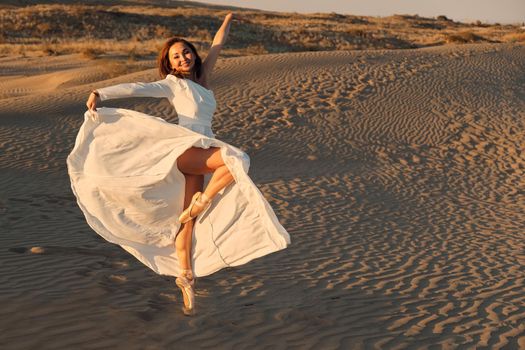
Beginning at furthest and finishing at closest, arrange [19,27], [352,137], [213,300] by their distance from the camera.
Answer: [19,27], [352,137], [213,300]

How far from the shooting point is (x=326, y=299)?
6.01 metres

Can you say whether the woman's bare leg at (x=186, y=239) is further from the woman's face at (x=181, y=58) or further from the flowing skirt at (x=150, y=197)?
the woman's face at (x=181, y=58)

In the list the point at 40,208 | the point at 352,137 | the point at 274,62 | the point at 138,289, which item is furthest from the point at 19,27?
the point at 138,289

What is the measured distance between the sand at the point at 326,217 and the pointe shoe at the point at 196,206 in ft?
2.37

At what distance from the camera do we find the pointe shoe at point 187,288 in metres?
5.16

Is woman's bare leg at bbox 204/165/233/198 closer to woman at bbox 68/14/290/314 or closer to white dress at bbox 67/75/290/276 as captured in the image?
woman at bbox 68/14/290/314

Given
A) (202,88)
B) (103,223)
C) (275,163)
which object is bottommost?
(275,163)

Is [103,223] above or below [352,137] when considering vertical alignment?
above

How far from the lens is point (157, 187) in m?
5.07

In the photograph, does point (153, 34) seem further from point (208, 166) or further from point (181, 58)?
point (208, 166)

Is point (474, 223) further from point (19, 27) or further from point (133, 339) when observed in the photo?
point (19, 27)

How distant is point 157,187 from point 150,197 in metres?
0.11

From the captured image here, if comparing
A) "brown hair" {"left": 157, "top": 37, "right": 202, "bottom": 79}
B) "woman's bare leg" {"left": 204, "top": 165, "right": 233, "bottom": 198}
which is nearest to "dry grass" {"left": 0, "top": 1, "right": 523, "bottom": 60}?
"brown hair" {"left": 157, "top": 37, "right": 202, "bottom": 79}

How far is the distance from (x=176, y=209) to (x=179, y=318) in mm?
782
